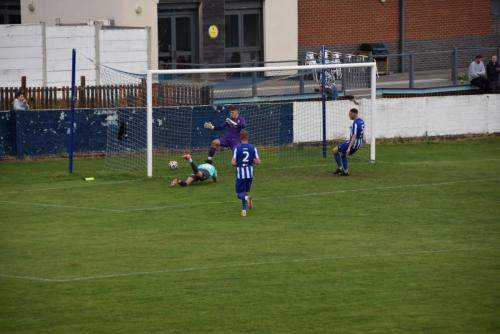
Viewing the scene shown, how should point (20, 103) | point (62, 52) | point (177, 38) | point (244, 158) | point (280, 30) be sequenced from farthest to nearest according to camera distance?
point (280, 30)
point (177, 38)
point (62, 52)
point (20, 103)
point (244, 158)

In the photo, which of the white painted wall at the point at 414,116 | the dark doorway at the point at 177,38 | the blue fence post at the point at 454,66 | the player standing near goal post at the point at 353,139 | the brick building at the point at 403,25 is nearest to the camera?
the player standing near goal post at the point at 353,139

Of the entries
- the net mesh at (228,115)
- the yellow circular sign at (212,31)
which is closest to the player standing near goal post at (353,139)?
the net mesh at (228,115)

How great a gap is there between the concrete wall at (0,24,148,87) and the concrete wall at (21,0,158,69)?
444 cm

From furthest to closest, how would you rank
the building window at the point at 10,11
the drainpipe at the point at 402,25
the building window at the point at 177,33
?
1. the drainpipe at the point at 402,25
2. the building window at the point at 10,11
3. the building window at the point at 177,33

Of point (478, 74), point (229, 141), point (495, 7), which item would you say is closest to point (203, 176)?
point (229, 141)

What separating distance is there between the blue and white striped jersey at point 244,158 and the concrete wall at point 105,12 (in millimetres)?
18975

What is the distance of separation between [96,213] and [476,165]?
1164 cm

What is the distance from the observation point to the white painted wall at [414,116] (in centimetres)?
3259

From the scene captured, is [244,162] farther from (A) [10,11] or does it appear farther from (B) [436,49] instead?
(B) [436,49]

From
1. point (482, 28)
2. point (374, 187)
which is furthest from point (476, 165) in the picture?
point (482, 28)

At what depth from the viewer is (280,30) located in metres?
43.6

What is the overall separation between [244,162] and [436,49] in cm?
2853

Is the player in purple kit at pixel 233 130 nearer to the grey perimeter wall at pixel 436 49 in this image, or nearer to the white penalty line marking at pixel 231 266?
the white penalty line marking at pixel 231 266

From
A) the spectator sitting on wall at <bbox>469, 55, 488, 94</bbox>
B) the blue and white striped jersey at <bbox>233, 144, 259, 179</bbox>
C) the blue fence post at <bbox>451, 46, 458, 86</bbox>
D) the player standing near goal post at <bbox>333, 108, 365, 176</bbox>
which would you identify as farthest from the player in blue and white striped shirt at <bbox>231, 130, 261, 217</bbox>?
the spectator sitting on wall at <bbox>469, 55, 488, 94</bbox>
